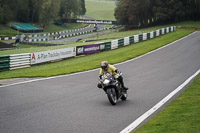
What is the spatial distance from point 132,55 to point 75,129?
25727mm

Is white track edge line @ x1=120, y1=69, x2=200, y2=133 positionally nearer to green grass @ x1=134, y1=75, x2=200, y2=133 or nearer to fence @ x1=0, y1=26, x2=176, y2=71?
green grass @ x1=134, y1=75, x2=200, y2=133

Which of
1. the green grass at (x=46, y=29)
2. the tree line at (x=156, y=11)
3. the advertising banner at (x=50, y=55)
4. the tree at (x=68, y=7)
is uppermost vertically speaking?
the tree at (x=68, y=7)

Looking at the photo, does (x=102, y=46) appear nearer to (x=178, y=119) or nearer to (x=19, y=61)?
(x=19, y=61)

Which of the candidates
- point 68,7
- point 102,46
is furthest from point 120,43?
point 68,7

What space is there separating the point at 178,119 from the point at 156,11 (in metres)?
80.3

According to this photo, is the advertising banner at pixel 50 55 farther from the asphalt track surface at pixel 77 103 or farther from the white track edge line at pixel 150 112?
the white track edge line at pixel 150 112

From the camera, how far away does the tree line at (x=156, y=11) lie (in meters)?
87.1

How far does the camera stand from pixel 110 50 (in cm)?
4144

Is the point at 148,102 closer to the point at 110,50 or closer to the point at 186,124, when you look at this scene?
the point at 186,124

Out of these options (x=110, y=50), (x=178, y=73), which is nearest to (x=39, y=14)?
(x=110, y=50)

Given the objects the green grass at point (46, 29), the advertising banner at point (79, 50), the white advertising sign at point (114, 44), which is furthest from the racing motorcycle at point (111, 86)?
the green grass at point (46, 29)

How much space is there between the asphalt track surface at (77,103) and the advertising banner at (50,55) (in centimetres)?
769

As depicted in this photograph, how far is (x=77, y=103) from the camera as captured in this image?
1352cm

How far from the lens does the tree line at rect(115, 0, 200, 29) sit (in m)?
87.1
